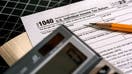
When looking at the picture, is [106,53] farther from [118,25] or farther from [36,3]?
[36,3]

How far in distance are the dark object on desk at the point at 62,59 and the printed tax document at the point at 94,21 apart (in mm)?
110

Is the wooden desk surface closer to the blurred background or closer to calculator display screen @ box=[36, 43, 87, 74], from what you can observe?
the blurred background

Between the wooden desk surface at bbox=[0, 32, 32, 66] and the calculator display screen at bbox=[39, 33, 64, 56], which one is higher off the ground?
the calculator display screen at bbox=[39, 33, 64, 56]

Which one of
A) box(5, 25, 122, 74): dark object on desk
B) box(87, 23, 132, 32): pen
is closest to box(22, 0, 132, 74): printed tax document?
box(87, 23, 132, 32): pen

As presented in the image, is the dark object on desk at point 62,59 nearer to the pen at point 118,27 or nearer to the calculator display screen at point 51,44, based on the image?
the calculator display screen at point 51,44

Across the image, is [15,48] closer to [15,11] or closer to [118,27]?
[15,11]

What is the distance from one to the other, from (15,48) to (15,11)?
11 cm

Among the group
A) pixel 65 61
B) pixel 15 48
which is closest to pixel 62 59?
pixel 65 61

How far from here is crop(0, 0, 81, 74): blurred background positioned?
0.64m

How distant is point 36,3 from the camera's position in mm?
689

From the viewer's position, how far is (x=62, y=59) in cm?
48

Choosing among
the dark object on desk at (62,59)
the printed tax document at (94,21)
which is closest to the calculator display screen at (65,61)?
the dark object on desk at (62,59)

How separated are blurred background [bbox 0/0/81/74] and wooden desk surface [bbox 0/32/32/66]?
0.02 metres

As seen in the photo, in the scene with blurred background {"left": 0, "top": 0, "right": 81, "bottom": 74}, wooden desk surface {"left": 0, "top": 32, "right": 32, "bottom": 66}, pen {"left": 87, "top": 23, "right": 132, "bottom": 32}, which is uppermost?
pen {"left": 87, "top": 23, "right": 132, "bottom": 32}
